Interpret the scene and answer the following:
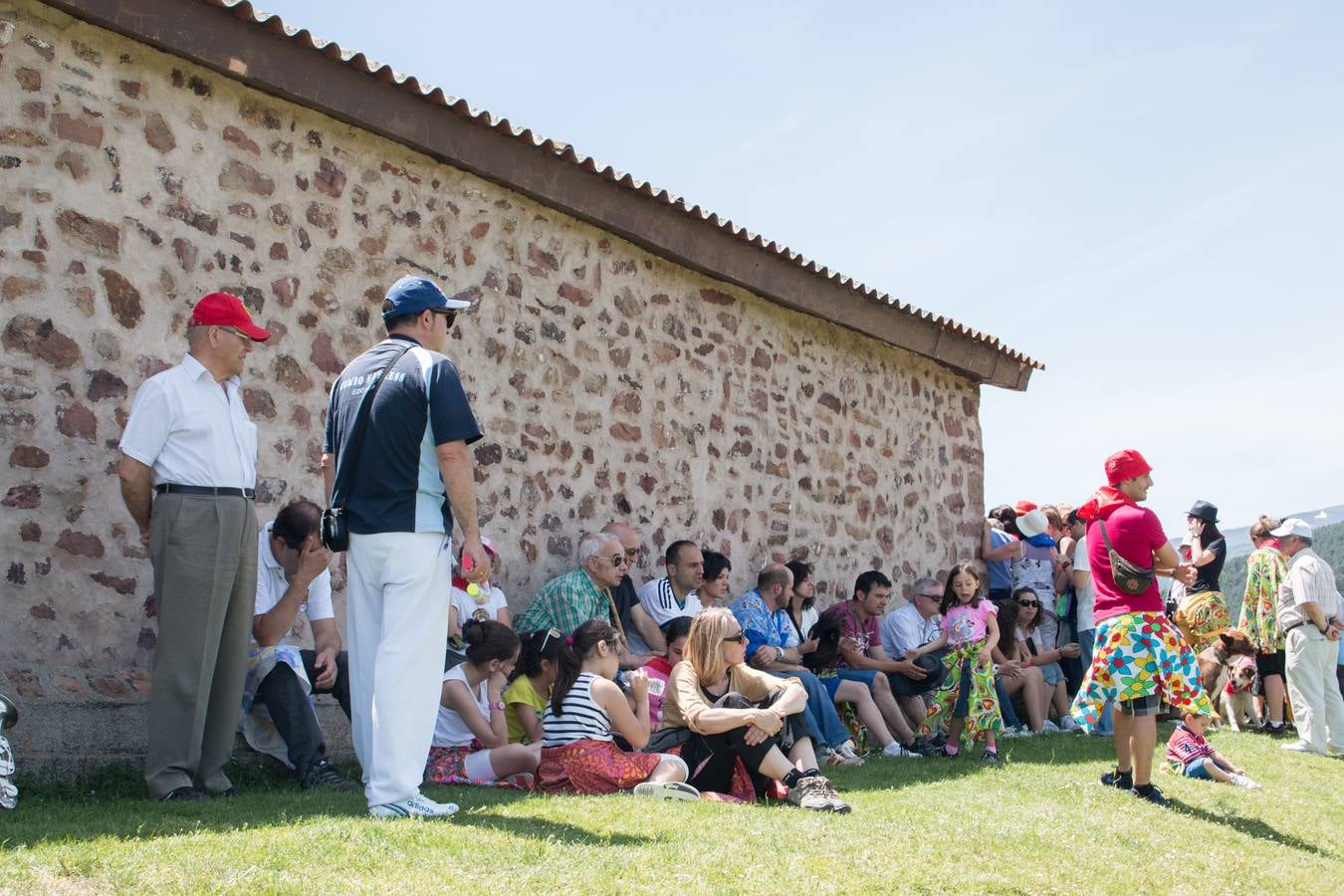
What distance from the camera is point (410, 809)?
4281 mm

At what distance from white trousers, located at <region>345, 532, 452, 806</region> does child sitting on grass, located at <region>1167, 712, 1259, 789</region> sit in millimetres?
4984

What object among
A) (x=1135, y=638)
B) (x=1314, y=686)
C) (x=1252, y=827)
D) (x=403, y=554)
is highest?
(x=403, y=554)


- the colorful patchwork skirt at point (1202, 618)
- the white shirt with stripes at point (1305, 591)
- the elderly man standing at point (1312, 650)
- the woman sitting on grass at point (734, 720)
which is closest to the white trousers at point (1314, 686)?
the elderly man standing at point (1312, 650)

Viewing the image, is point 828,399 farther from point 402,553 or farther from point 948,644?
point 402,553

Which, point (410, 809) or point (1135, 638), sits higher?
point (1135, 638)

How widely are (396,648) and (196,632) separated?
3.54 feet

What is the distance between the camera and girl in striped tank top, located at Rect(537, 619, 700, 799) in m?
5.55

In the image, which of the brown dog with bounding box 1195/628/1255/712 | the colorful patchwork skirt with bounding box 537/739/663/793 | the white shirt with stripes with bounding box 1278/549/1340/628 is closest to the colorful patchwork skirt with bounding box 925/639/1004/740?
the brown dog with bounding box 1195/628/1255/712

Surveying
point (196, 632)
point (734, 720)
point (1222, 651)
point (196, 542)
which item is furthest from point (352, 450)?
point (1222, 651)

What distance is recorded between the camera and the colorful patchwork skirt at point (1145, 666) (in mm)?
6188

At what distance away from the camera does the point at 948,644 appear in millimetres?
8789

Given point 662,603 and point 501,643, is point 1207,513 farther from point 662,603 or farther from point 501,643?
point 501,643

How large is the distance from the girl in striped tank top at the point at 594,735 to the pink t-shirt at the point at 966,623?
10.8 feet

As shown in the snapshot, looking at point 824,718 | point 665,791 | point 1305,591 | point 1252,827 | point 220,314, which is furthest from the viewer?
point 1305,591
